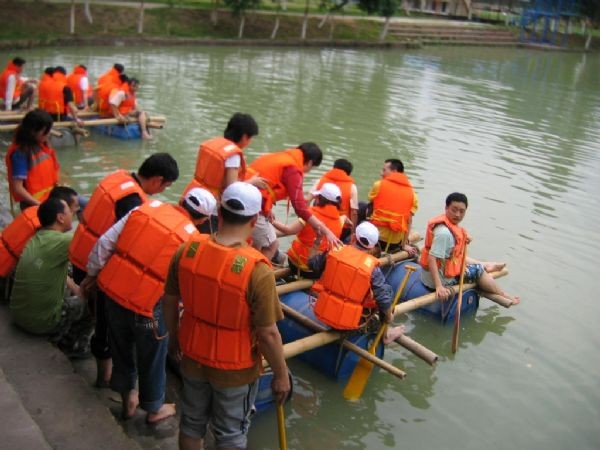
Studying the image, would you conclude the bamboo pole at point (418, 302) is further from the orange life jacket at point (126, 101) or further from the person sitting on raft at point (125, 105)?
the orange life jacket at point (126, 101)

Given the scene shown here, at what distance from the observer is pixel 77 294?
4676 millimetres

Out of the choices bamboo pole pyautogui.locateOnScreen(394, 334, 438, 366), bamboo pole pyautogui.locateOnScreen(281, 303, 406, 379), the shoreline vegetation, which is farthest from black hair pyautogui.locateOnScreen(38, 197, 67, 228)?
the shoreline vegetation

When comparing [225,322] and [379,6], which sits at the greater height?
[379,6]

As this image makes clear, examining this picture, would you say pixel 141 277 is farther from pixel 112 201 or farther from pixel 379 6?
pixel 379 6

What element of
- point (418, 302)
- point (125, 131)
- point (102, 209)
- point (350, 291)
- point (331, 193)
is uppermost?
point (102, 209)

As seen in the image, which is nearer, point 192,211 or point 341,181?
point 192,211

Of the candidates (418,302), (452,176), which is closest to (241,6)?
(452,176)

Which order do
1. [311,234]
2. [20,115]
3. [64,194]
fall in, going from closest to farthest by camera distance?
[64,194]
[311,234]
[20,115]

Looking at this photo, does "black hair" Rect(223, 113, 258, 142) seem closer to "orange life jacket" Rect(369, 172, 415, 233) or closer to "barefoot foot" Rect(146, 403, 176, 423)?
"orange life jacket" Rect(369, 172, 415, 233)

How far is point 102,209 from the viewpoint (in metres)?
4.13

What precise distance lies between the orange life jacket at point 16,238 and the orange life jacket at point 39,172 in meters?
1.33

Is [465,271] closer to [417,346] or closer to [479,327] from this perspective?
[479,327]

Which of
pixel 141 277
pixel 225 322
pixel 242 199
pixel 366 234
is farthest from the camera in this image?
pixel 366 234

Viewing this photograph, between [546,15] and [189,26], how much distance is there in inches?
1020
